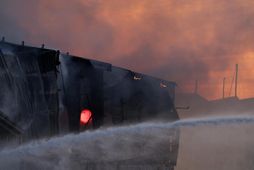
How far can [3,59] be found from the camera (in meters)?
8.55

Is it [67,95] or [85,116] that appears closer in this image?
[67,95]

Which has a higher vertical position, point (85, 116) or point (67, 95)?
point (67, 95)

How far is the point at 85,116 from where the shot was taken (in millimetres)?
12156

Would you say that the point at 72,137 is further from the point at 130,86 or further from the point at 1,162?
the point at 130,86

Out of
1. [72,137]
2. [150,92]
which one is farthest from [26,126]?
[150,92]

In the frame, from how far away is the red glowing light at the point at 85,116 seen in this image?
12031 millimetres

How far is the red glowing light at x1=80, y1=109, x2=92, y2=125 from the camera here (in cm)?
1203

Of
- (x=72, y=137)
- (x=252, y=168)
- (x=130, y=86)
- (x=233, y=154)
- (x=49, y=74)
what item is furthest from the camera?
(x=233, y=154)

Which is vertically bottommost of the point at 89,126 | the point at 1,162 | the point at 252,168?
the point at 252,168

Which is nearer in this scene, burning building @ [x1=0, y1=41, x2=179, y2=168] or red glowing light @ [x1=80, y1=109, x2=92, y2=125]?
burning building @ [x1=0, y1=41, x2=179, y2=168]

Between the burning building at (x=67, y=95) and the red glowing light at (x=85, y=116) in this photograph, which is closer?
the burning building at (x=67, y=95)

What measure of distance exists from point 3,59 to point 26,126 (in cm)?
154

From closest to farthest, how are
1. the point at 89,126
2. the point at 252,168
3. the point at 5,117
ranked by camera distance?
the point at 5,117
the point at 89,126
the point at 252,168

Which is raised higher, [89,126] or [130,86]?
[130,86]
